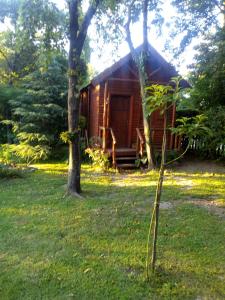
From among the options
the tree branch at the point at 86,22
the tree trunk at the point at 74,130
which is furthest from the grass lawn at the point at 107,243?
the tree branch at the point at 86,22

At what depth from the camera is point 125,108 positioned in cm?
1320

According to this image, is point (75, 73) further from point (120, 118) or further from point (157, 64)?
point (157, 64)

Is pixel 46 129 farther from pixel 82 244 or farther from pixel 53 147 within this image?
pixel 82 244

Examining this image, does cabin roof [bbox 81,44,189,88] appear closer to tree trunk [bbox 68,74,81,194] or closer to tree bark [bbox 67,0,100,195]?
tree bark [bbox 67,0,100,195]

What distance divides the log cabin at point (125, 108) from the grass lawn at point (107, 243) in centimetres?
416

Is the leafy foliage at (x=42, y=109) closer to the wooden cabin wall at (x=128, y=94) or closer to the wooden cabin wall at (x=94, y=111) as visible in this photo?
the wooden cabin wall at (x=94, y=111)

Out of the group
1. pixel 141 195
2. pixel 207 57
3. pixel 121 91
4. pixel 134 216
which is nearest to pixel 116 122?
pixel 121 91

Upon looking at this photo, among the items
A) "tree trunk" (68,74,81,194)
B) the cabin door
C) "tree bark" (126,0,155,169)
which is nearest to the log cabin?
the cabin door

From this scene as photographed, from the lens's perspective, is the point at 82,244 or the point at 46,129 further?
the point at 46,129

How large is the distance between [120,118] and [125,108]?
48cm

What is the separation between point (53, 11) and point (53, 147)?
8.56m

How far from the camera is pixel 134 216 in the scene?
605cm

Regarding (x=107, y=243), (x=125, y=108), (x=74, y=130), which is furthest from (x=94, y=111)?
(x=107, y=243)

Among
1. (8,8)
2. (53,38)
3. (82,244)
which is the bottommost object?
(82,244)
